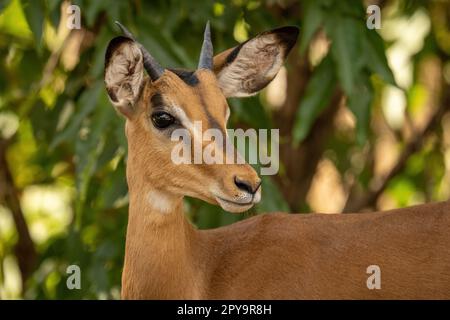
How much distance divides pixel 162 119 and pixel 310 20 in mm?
3062

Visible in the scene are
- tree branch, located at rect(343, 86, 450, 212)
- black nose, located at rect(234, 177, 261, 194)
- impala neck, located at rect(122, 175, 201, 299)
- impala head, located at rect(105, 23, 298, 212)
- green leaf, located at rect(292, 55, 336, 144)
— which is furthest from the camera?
tree branch, located at rect(343, 86, 450, 212)

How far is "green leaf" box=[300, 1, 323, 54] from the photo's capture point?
7.49 m

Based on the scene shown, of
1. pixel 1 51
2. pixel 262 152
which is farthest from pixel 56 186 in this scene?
pixel 262 152

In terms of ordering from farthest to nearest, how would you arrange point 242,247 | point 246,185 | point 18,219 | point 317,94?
1. point 18,219
2. point 317,94
3. point 242,247
4. point 246,185

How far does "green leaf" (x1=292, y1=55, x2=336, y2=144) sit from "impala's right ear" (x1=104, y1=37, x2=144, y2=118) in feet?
10.4

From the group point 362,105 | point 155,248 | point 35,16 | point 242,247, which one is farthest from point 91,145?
point 155,248

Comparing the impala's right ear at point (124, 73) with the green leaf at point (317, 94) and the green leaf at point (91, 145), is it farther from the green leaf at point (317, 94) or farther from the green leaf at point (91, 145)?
the green leaf at point (317, 94)

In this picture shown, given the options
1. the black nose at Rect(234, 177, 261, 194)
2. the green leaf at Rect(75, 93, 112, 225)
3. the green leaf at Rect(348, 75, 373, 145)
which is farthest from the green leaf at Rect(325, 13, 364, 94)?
the black nose at Rect(234, 177, 261, 194)

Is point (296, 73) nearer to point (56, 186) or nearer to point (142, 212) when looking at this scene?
point (56, 186)

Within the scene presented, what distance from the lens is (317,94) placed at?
26.3ft

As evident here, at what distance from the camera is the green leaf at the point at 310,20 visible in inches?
295

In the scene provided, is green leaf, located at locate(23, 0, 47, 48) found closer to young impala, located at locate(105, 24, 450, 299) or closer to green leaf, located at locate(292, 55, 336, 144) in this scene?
green leaf, located at locate(292, 55, 336, 144)

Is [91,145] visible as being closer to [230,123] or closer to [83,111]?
[83,111]
